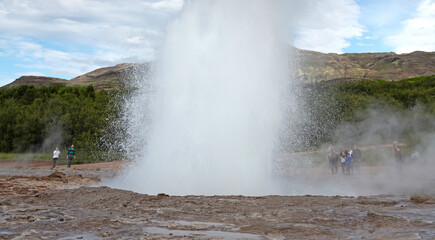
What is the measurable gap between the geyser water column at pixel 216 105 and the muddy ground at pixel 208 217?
229 cm

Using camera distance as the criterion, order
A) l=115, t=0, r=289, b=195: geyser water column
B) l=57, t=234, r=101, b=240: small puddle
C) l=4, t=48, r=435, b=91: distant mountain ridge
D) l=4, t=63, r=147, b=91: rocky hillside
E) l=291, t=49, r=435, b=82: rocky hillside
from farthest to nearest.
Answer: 1. l=4, t=63, r=147, b=91: rocky hillside
2. l=4, t=48, r=435, b=91: distant mountain ridge
3. l=291, t=49, r=435, b=82: rocky hillside
4. l=115, t=0, r=289, b=195: geyser water column
5. l=57, t=234, r=101, b=240: small puddle

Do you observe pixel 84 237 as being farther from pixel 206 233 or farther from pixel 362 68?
pixel 362 68

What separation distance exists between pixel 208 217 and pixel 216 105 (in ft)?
18.8

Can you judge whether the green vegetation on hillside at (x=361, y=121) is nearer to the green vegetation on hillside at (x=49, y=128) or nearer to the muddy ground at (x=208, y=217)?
the muddy ground at (x=208, y=217)

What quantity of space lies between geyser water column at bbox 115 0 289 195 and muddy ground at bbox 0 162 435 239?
2290 millimetres

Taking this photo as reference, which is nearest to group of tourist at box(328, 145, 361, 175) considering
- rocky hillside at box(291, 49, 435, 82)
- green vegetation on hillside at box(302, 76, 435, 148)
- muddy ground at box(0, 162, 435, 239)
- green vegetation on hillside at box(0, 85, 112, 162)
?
green vegetation on hillside at box(302, 76, 435, 148)

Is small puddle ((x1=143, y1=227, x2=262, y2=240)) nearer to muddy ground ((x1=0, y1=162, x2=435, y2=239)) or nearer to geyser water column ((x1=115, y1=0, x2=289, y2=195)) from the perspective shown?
muddy ground ((x1=0, y1=162, x2=435, y2=239))

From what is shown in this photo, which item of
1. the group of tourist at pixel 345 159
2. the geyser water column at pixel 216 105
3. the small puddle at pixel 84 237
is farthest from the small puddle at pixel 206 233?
the group of tourist at pixel 345 159

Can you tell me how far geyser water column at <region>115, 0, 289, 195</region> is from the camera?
1212cm

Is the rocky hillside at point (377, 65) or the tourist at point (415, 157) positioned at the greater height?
the rocky hillside at point (377, 65)

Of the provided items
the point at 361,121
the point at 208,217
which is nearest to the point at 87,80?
the point at 361,121

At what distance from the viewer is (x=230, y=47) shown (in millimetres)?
14008

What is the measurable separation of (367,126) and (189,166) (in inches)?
874

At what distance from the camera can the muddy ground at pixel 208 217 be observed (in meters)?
6.20
